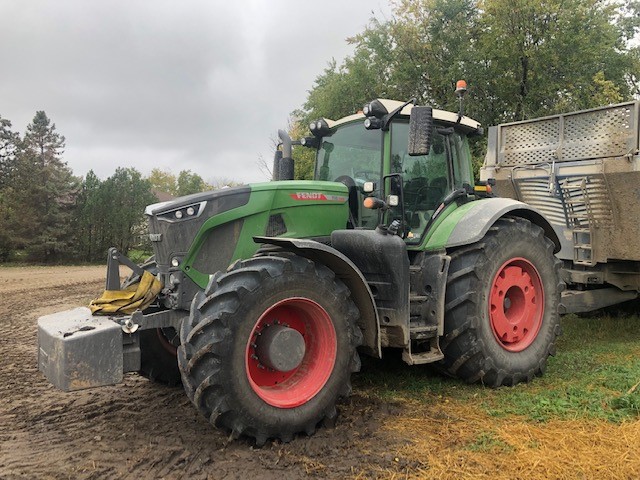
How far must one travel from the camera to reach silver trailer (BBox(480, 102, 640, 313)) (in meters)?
5.93

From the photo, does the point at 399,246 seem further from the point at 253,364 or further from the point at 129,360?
the point at 129,360

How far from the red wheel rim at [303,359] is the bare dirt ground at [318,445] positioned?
12.2 inches

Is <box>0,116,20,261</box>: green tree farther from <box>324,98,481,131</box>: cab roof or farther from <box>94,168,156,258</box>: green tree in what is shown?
<box>324,98,481,131</box>: cab roof

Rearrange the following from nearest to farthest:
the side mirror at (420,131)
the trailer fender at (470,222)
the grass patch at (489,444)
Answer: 1. the grass patch at (489,444)
2. the side mirror at (420,131)
3. the trailer fender at (470,222)

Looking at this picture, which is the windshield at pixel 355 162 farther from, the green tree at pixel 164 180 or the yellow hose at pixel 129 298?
the green tree at pixel 164 180

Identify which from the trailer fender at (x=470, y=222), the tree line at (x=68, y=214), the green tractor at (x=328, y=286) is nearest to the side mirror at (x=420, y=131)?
the green tractor at (x=328, y=286)

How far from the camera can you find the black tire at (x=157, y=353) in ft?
14.5

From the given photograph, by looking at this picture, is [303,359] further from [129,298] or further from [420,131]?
[420,131]

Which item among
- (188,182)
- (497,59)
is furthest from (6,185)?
(188,182)

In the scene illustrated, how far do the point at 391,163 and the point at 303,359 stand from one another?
187 centimetres

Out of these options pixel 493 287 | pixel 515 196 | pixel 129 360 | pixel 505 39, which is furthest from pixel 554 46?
pixel 129 360

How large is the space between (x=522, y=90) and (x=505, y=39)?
168 cm

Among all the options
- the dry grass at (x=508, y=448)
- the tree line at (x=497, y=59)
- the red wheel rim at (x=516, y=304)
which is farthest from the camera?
the tree line at (x=497, y=59)

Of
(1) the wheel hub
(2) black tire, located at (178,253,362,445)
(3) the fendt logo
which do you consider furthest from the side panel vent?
(1) the wheel hub
